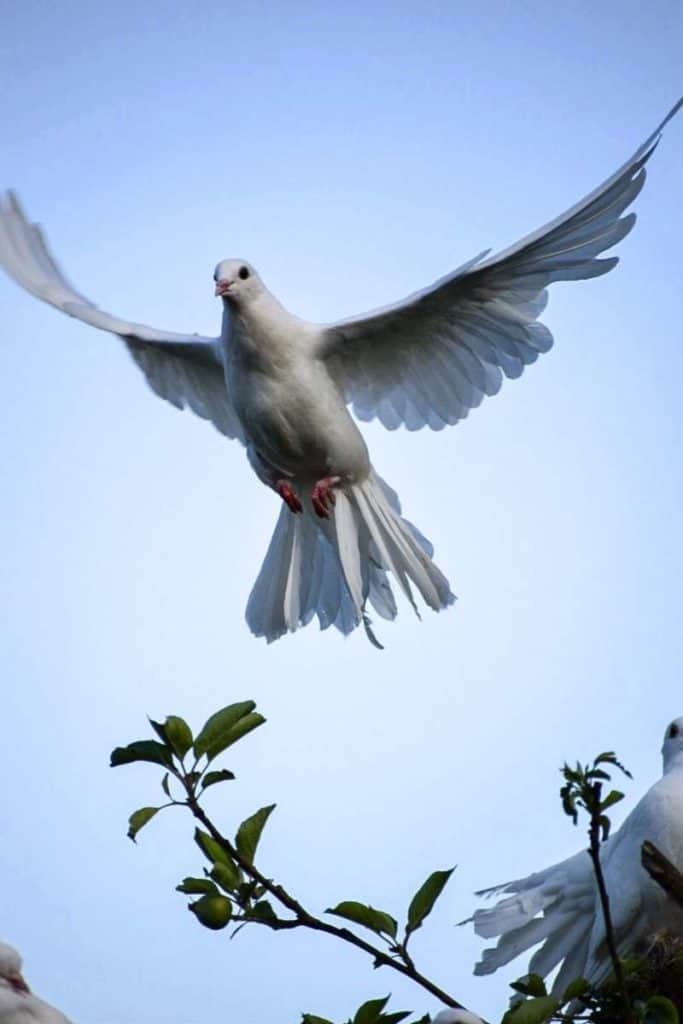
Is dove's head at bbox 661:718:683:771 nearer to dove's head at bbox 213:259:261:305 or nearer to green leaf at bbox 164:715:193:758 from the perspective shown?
dove's head at bbox 213:259:261:305

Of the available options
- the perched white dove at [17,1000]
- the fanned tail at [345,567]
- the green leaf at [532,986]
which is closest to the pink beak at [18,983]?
the perched white dove at [17,1000]

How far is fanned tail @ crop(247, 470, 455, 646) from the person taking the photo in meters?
9.27

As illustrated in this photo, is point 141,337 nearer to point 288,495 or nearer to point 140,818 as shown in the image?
point 288,495

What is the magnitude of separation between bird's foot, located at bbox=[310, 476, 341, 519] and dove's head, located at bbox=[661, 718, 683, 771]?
→ 2.02 m

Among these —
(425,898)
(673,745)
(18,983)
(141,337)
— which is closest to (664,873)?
(425,898)

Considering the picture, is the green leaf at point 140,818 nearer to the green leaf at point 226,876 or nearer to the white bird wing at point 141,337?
the green leaf at point 226,876

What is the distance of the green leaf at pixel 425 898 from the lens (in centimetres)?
511

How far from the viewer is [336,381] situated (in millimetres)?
9430

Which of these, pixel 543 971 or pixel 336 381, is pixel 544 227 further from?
pixel 543 971

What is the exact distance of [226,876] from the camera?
5.06 meters

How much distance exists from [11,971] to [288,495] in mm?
4434

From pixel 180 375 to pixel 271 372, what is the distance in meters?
1.34

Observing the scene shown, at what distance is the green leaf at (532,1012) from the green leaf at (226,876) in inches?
32.3

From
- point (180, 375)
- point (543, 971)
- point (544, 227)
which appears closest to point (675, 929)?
point (543, 971)
